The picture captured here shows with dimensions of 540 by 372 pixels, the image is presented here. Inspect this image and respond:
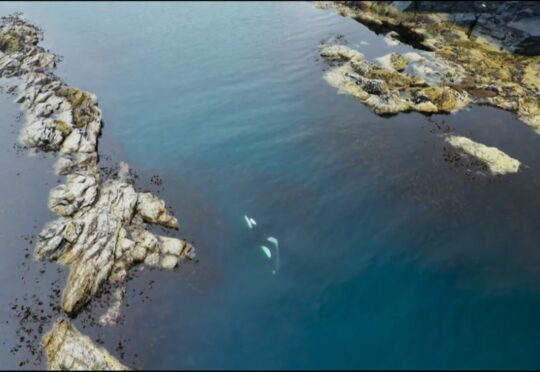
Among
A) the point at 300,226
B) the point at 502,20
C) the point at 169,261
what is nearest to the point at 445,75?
the point at 502,20

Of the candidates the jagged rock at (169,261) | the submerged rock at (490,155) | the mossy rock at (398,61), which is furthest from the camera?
the mossy rock at (398,61)

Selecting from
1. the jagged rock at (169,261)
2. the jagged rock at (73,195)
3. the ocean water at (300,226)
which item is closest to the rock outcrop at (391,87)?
the ocean water at (300,226)

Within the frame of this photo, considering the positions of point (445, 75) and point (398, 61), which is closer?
point (445, 75)

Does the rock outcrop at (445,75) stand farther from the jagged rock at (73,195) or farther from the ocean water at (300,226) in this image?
the jagged rock at (73,195)

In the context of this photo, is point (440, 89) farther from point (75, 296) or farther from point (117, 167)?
point (75, 296)

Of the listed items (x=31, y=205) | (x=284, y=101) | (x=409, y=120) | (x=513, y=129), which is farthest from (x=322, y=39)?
(x=31, y=205)

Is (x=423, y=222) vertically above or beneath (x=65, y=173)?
beneath

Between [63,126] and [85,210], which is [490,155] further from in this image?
[63,126]
